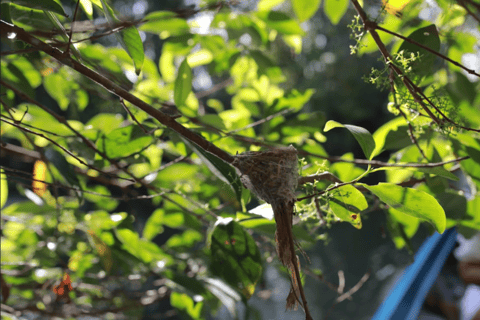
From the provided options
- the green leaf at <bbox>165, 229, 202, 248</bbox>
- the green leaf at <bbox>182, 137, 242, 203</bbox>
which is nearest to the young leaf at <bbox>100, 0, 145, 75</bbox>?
the green leaf at <bbox>182, 137, 242, 203</bbox>

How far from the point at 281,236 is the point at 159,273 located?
328 millimetres

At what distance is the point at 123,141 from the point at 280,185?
229 millimetres

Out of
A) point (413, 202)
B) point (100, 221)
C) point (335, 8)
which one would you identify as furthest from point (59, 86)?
point (413, 202)

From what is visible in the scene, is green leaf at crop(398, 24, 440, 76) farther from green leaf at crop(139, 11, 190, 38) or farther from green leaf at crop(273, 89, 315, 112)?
green leaf at crop(139, 11, 190, 38)

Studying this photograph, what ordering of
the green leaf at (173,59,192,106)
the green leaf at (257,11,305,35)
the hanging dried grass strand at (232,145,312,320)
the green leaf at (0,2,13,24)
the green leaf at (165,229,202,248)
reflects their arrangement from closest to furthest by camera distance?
the hanging dried grass strand at (232,145,312,320)
the green leaf at (0,2,13,24)
the green leaf at (173,59,192,106)
the green leaf at (257,11,305,35)
the green leaf at (165,229,202,248)

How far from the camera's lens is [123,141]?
40 centimetres

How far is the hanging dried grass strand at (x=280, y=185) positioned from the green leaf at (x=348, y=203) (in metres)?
0.05

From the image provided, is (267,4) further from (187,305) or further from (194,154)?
(187,305)

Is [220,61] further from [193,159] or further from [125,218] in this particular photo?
[125,218]

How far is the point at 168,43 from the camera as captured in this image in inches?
24.5

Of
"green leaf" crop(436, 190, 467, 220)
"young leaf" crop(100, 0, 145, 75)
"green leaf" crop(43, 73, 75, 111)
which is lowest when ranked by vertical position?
"green leaf" crop(436, 190, 467, 220)

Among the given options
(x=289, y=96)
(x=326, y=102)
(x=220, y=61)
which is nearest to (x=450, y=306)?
(x=289, y=96)

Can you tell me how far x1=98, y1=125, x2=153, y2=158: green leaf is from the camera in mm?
400

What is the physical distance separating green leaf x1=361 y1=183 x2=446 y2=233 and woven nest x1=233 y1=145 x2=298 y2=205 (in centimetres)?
6
